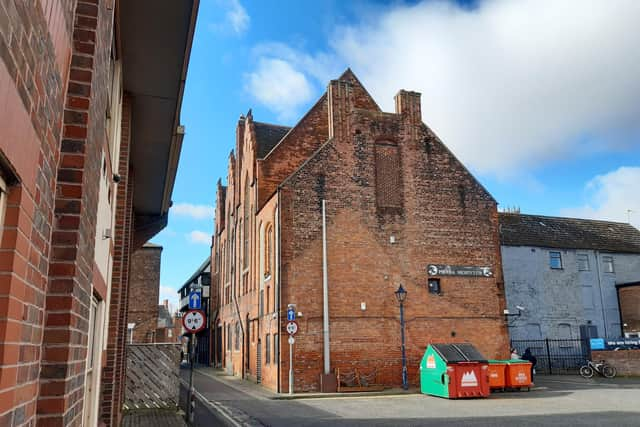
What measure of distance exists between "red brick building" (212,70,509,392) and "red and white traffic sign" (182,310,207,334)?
376 inches

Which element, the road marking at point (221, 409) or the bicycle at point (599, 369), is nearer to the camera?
the road marking at point (221, 409)

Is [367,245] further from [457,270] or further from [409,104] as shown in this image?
[409,104]

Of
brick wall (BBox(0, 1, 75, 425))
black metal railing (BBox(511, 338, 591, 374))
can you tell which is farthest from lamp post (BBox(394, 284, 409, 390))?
brick wall (BBox(0, 1, 75, 425))

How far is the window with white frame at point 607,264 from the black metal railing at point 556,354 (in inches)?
240

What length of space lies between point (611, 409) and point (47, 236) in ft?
54.2

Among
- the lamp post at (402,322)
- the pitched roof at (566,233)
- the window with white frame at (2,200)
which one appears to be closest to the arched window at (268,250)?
the lamp post at (402,322)

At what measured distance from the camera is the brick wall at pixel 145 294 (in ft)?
124

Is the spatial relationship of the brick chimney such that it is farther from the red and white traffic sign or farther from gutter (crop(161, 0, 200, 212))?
the red and white traffic sign

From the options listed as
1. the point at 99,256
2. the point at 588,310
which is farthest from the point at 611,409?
the point at 588,310

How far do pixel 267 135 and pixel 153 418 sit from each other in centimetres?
2183

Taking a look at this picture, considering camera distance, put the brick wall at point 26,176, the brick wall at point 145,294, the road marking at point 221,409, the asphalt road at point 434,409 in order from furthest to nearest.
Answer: the brick wall at point 145,294 < the road marking at point 221,409 < the asphalt road at point 434,409 < the brick wall at point 26,176

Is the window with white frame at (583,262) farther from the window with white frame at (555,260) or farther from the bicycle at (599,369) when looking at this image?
the bicycle at (599,369)

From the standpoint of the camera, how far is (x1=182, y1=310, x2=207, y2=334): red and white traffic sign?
1288 cm

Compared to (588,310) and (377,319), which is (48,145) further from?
(588,310)
